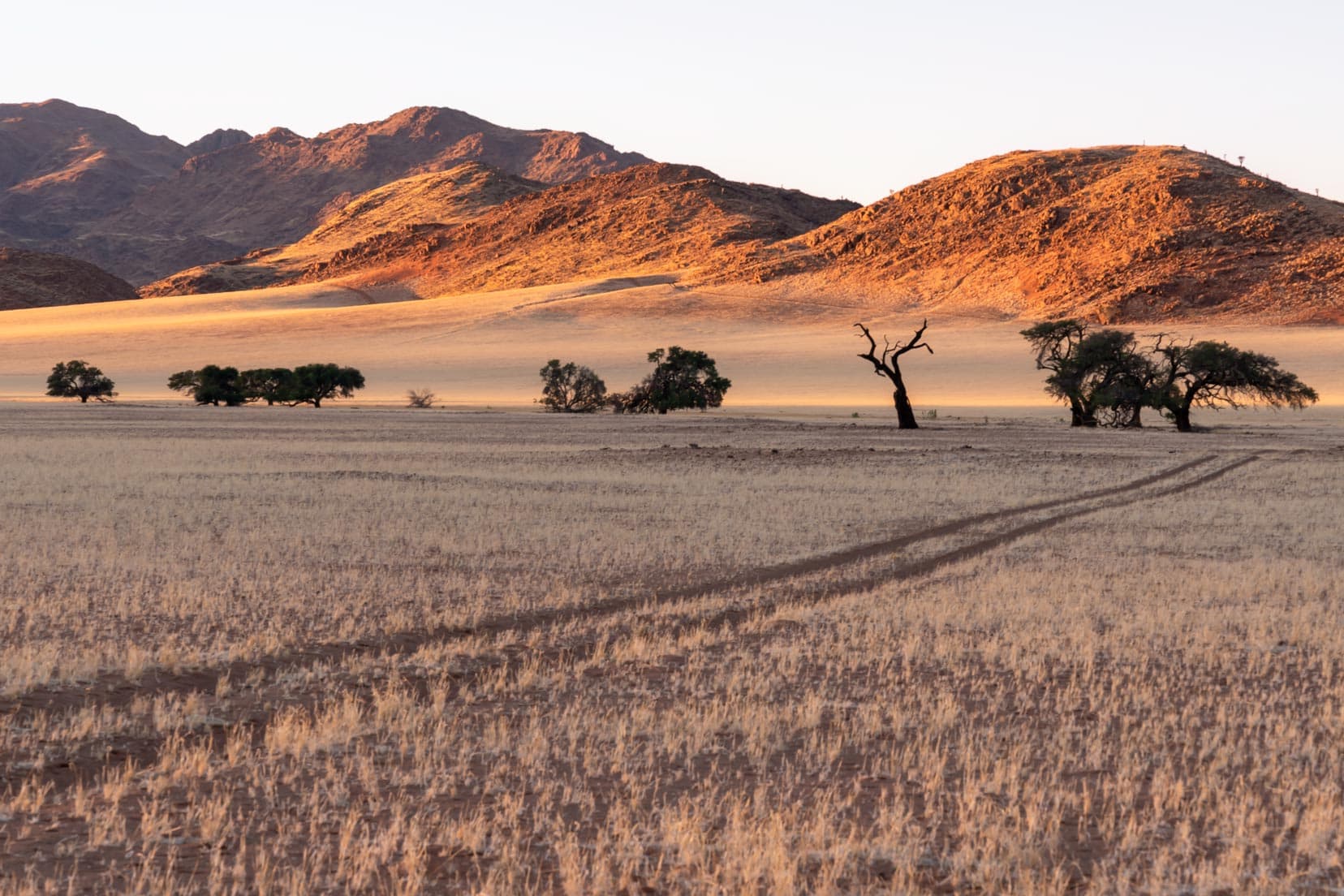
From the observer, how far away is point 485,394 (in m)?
106

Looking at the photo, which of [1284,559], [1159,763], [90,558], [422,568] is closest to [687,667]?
[1159,763]

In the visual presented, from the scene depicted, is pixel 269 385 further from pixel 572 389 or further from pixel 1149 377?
pixel 1149 377

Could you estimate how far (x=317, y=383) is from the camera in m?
95.9

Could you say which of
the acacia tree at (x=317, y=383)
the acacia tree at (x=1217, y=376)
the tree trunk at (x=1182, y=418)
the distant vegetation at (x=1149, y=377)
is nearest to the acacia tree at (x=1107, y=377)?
the distant vegetation at (x=1149, y=377)

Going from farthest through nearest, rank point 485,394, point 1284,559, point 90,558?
1. point 485,394
2. point 1284,559
3. point 90,558

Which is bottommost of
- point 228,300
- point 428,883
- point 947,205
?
point 428,883

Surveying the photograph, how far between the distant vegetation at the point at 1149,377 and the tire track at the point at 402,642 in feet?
155

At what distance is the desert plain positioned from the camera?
7.41m

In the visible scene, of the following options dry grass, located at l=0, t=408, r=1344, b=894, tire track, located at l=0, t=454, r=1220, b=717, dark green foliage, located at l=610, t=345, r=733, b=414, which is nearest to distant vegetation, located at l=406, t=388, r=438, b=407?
dark green foliage, located at l=610, t=345, r=733, b=414

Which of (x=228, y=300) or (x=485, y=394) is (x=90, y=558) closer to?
(x=485, y=394)

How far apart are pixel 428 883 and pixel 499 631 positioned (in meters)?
7.03

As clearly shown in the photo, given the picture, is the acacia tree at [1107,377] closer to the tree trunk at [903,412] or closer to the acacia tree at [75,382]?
the tree trunk at [903,412]

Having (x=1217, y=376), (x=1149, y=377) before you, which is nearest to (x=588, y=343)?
(x=1149, y=377)

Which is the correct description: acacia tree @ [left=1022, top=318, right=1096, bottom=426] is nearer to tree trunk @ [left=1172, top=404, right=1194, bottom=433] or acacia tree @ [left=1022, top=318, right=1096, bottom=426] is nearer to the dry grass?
tree trunk @ [left=1172, top=404, right=1194, bottom=433]
